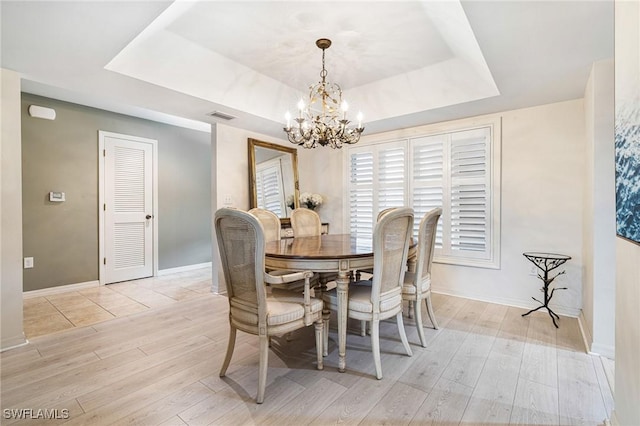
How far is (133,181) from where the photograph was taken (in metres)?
4.69

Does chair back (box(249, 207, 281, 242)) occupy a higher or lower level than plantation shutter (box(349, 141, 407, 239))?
lower

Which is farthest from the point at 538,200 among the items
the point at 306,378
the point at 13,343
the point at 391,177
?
the point at 13,343

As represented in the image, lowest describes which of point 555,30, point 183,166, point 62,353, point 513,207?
point 62,353

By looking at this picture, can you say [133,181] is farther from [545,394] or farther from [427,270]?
[545,394]

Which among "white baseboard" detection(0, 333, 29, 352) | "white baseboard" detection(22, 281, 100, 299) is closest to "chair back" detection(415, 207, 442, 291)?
"white baseboard" detection(0, 333, 29, 352)

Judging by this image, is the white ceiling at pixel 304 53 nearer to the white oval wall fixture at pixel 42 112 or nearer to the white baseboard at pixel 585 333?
the white oval wall fixture at pixel 42 112

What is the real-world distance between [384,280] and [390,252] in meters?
0.20

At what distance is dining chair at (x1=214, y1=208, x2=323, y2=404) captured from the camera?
1746 millimetres

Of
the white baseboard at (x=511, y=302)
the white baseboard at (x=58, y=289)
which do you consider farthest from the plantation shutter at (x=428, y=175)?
the white baseboard at (x=58, y=289)

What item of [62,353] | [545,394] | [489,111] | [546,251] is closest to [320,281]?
[545,394]

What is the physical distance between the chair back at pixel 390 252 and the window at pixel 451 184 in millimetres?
1527

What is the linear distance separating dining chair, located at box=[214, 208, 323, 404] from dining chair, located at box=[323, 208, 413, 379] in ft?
1.06

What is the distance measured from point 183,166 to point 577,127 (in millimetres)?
5599

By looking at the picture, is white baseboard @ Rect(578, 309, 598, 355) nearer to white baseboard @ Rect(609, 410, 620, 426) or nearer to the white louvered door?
white baseboard @ Rect(609, 410, 620, 426)
